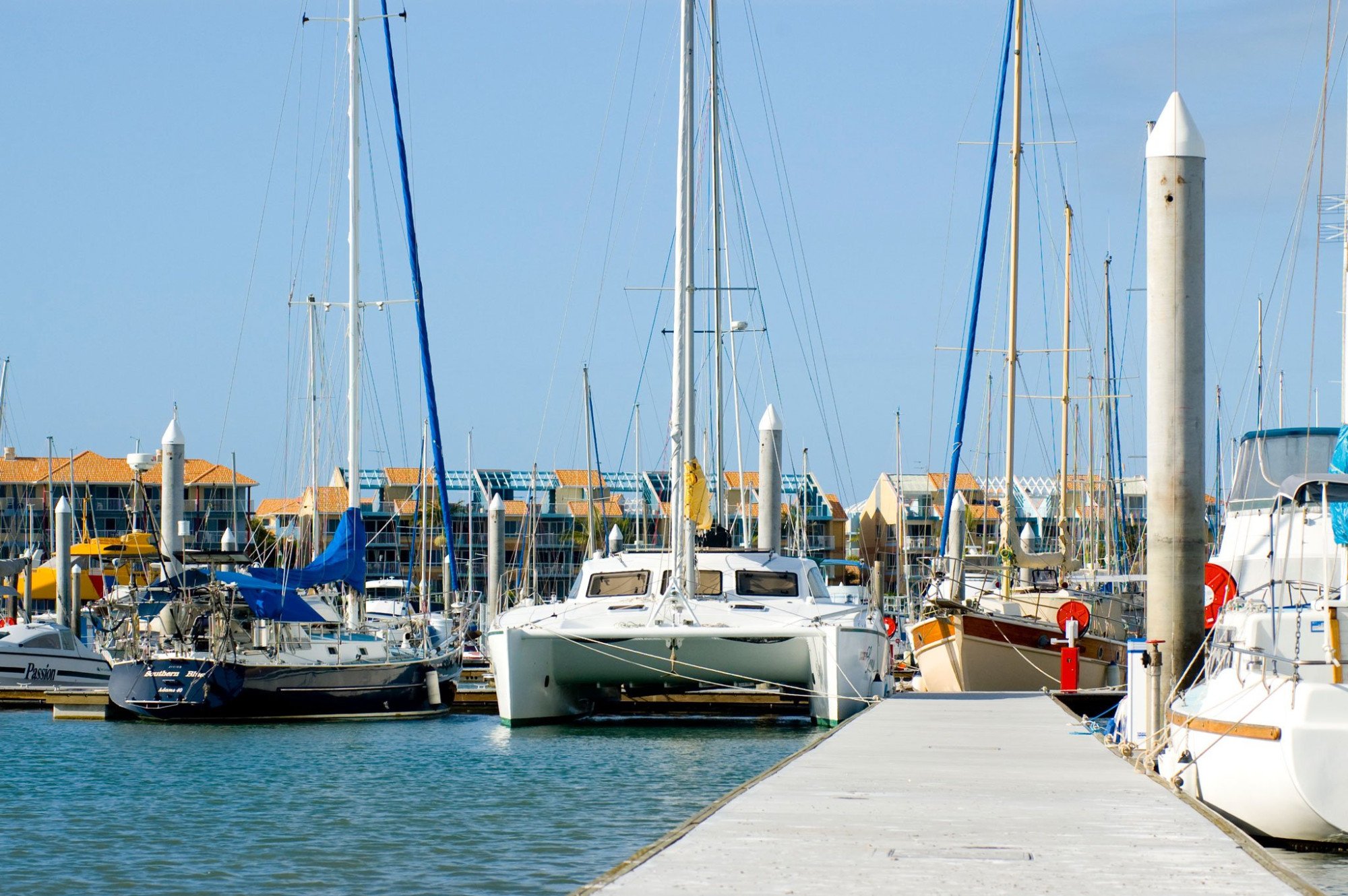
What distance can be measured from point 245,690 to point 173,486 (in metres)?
6.97

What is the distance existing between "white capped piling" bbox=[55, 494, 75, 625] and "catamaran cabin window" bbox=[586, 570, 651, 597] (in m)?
27.8

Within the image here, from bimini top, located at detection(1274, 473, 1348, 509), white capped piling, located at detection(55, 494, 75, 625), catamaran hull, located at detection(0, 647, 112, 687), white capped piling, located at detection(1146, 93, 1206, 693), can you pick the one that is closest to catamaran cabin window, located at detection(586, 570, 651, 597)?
white capped piling, located at detection(1146, 93, 1206, 693)

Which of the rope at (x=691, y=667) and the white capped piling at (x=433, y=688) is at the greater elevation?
the rope at (x=691, y=667)

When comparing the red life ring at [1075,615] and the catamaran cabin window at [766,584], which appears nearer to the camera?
the catamaran cabin window at [766,584]

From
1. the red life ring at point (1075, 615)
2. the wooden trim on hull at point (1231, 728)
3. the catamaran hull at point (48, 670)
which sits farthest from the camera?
the catamaran hull at point (48, 670)

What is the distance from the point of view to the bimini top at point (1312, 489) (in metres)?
13.5

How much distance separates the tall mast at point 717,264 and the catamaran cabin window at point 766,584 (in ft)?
15.7

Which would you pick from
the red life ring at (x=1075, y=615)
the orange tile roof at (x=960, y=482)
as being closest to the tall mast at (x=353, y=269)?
the red life ring at (x=1075, y=615)

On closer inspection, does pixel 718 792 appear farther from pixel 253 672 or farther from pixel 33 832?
pixel 253 672

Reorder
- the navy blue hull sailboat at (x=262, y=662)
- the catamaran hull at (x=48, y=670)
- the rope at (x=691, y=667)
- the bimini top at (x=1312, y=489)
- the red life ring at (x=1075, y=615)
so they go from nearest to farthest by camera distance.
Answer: the bimini top at (x=1312, y=489) < the rope at (x=691, y=667) < the navy blue hull sailboat at (x=262, y=662) < the red life ring at (x=1075, y=615) < the catamaran hull at (x=48, y=670)

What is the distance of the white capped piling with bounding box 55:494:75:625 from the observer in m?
47.0

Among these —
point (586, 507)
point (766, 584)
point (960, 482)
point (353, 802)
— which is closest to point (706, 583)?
point (766, 584)

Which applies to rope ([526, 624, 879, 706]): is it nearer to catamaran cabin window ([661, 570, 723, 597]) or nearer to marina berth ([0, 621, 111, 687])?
catamaran cabin window ([661, 570, 723, 597])

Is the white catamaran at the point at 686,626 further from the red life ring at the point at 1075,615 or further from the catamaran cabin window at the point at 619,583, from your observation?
the red life ring at the point at 1075,615
